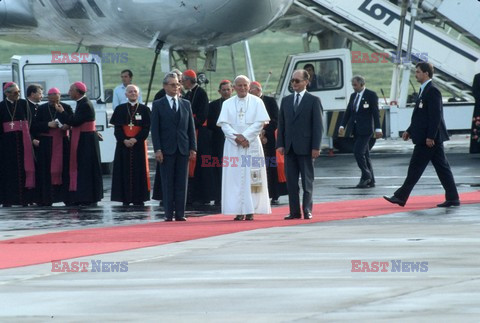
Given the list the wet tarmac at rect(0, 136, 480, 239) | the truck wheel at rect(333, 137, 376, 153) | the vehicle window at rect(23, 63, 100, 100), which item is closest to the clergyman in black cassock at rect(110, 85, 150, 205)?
the wet tarmac at rect(0, 136, 480, 239)

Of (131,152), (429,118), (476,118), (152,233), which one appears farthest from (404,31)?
(152,233)

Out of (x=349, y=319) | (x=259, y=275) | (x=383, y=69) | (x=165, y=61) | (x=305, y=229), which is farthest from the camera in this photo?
(x=383, y=69)

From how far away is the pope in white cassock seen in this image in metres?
14.6

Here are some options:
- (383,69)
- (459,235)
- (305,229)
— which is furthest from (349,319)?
(383,69)

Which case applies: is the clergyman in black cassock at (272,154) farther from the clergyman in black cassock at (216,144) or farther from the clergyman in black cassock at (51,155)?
the clergyman in black cassock at (51,155)

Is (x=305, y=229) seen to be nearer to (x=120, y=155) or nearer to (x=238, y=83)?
(x=238, y=83)

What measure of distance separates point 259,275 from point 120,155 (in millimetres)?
7788

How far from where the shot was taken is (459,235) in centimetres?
1214

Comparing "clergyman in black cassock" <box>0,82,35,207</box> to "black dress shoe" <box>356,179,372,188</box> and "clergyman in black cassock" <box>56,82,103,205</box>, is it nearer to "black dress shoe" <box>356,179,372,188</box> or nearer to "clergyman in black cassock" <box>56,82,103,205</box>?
"clergyman in black cassock" <box>56,82,103,205</box>

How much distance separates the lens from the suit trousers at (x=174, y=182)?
48.7 ft

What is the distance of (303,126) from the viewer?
48.0ft

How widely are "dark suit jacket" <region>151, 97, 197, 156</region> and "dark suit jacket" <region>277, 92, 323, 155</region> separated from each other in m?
1.09

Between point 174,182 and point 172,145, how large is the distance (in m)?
0.42

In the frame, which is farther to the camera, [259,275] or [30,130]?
[30,130]
